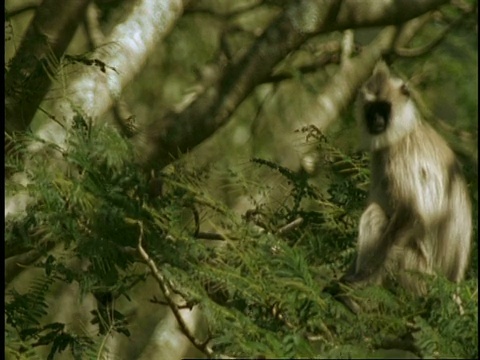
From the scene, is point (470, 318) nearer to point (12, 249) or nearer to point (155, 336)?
point (12, 249)

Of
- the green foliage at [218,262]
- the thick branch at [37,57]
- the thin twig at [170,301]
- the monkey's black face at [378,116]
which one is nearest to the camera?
the green foliage at [218,262]

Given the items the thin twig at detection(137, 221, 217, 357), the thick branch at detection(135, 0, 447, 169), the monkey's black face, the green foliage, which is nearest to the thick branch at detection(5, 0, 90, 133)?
the thick branch at detection(135, 0, 447, 169)

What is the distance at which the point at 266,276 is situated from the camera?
366 cm

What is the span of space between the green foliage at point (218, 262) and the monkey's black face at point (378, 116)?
0.95 metres

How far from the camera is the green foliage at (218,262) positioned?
3.31m

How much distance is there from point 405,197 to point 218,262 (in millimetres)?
2107

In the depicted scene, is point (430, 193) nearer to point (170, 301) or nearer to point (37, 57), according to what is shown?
point (37, 57)

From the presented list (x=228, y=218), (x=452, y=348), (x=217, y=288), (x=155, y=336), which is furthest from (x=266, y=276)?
(x=155, y=336)

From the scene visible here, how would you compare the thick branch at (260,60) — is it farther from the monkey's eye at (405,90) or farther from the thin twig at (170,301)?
the thin twig at (170,301)

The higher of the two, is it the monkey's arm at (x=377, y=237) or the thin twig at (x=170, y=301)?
the thin twig at (x=170, y=301)

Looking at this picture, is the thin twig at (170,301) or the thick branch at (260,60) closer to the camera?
the thin twig at (170,301)

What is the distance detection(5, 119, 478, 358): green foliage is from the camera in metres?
3.31

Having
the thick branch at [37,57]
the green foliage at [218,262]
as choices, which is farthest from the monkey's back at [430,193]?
the thick branch at [37,57]

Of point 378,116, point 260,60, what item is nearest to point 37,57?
point 260,60
